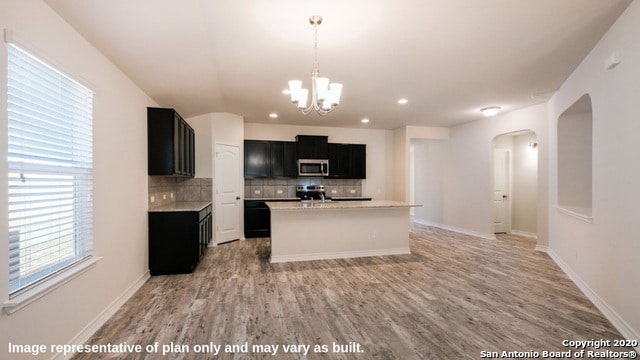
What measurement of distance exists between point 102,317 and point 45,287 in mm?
931

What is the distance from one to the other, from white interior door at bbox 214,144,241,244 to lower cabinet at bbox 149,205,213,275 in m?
1.67

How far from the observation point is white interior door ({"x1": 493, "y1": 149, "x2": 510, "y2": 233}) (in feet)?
21.9

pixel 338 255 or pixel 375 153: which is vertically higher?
pixel 375 153

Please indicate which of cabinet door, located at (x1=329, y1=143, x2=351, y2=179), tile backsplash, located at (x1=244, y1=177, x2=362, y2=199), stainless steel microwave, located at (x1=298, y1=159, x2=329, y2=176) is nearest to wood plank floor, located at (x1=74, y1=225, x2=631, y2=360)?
tile backsplash, located at (x1=244, y1=177, x2=362, y2=199)

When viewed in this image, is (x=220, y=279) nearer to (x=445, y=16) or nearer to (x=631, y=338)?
(x=445, y=16)

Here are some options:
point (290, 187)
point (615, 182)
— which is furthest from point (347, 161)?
point (615, 182)

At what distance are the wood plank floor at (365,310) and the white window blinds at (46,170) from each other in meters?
0.83

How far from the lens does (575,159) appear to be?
4148 millimetres

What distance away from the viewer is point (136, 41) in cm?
244

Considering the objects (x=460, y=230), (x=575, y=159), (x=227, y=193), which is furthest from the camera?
(x=460, y=230)

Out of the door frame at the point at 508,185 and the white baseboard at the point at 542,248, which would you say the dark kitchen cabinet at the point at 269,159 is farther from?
the door frame at the point at 508,185

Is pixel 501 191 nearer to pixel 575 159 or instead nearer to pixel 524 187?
pixel 524 187

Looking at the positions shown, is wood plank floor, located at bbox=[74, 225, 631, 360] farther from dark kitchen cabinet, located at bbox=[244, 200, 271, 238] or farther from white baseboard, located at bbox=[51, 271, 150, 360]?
dark kitchen cabinet, located at bbox=[244, 200, 271, 238]

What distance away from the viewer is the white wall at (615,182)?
2.16 metres
